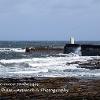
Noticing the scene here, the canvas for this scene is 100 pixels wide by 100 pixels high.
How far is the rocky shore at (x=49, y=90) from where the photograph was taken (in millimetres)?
19297

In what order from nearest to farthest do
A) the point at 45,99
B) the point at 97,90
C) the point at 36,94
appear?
the point at 45,99 < the point at 36,94 < the point at 97,90

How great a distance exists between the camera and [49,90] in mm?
21531

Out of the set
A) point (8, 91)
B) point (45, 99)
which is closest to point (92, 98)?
point (45, 99)

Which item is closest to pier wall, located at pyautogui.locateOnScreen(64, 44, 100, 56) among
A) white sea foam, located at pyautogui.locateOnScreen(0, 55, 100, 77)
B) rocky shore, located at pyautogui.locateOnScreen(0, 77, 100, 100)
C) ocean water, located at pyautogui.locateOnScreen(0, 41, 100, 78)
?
ocean water, located at pyautogui.locateOnScreen(0, 41, 100, 78)

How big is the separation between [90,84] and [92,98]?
5627 millimetres

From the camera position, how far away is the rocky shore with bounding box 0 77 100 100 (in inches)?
760

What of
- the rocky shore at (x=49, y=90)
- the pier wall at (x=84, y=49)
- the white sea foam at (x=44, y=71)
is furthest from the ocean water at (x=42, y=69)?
the pier wall at (x=84, y=49)

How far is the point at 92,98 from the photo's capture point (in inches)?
749

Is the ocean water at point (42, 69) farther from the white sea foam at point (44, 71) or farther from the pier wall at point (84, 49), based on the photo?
the pier wall at point (84, 49)

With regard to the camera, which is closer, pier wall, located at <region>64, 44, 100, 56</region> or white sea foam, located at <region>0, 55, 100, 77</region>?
white sea foam, located at <region>0, 55, 100, 77</region>

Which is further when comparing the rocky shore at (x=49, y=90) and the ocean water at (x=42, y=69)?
the ocean water at (x=42, y=69)

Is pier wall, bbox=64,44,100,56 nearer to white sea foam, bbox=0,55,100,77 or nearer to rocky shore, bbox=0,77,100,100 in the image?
white sea foam, bbox=0,55,100,77

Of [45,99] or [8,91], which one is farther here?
[8,91]

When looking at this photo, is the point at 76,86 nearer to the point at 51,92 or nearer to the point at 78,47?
the point at 51,92
